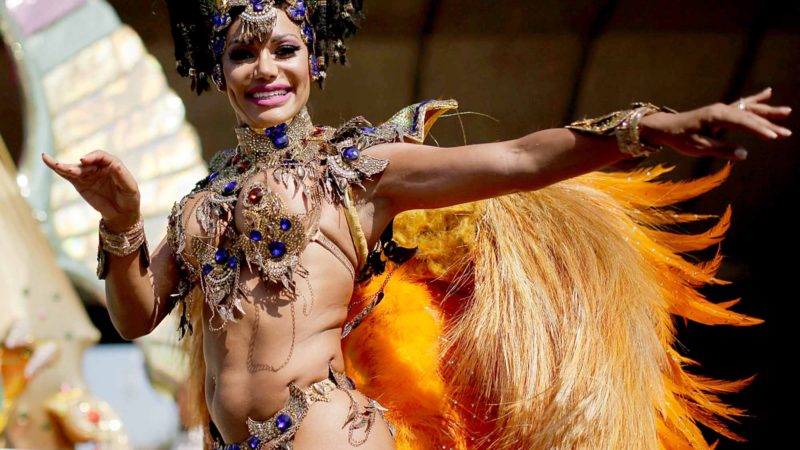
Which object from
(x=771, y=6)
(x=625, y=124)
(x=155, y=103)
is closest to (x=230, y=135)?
(x=155, y=103)

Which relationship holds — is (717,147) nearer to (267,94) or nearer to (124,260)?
(267,94)

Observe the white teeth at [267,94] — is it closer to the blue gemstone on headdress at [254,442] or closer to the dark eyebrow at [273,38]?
the dark eyebrow at [273,38]

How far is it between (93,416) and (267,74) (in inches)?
87.2

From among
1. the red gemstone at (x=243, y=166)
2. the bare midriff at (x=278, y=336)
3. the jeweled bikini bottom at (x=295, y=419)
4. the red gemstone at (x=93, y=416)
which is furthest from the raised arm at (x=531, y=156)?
the red gemstone at (x=93, y=416)

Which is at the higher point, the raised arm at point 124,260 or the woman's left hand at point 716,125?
the woman's left hand at point 716,125

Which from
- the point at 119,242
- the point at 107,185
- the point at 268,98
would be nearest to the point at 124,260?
the point at 119,242

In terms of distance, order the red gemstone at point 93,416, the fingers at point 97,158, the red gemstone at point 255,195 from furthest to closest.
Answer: the red gemstone at point 93,416 < the red gemstone at point 255,195 < the fingers at point 97,158

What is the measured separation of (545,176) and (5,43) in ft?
10.8

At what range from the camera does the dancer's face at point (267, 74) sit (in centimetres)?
188

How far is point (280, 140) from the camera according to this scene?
190cm

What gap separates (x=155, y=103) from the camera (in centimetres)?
415

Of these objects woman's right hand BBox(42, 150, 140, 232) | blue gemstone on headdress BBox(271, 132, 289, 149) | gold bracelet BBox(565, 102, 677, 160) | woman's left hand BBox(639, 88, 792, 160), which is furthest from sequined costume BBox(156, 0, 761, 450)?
woman's left hand BBox(639, 88, 792, 160)

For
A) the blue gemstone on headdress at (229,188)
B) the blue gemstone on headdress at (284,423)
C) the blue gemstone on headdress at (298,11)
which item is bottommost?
the blue gemstone on headdress at (284,423)

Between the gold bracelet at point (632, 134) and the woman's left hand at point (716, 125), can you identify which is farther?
the gold bracelet at point (632, 134)
